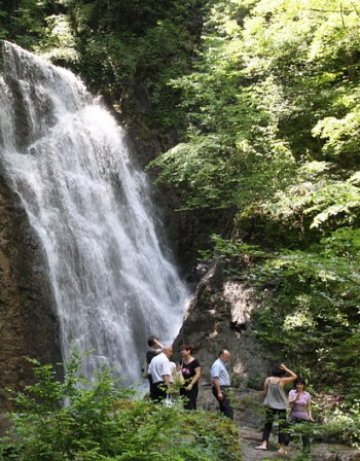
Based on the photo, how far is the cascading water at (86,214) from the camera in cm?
1355

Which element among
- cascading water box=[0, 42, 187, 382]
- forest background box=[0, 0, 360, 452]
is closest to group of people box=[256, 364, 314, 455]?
forest background box=[0, 0, 360, 452]

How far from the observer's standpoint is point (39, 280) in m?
12.8

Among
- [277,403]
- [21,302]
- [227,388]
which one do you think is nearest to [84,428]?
[277,403]

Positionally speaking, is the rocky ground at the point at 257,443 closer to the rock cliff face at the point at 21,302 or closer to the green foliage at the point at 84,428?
the green foliage at the point at 84,428

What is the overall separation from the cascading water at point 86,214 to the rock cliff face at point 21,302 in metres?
0.45

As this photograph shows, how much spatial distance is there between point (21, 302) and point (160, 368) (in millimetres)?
5923

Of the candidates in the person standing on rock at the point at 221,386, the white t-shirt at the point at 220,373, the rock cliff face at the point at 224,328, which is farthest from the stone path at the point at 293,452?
the rock cliff face at the point at 224,328

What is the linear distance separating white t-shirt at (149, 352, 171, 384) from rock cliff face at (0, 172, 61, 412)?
5.06 m

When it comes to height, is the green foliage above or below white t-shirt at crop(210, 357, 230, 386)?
above

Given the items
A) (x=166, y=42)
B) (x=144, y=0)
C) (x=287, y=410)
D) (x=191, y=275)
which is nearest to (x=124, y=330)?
(x=191, y=275)

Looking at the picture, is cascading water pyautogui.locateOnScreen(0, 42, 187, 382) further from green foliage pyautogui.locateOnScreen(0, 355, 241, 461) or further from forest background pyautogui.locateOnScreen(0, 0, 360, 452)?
green foliage pyautogui.locateOnScreen(0, 355, 241, 461)

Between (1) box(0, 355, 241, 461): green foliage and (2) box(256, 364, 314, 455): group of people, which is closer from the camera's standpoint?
(1) box(0, 355, 241, 461): green foliage

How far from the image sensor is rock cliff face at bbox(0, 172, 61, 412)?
11.6 m

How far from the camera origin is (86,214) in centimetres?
1597
